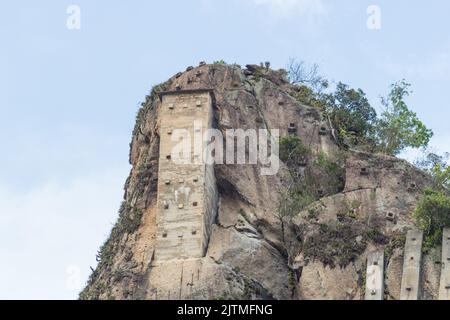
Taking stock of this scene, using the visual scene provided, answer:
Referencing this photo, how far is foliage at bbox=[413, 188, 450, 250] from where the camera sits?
210 ft

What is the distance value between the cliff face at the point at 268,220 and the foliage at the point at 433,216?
2.77 feet

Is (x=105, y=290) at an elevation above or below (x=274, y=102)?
below

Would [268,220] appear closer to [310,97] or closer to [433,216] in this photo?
[433,216]

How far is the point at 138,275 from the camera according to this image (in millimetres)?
63938

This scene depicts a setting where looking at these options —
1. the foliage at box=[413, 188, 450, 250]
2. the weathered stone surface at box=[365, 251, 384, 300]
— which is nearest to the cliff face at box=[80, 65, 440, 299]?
the weathered stone surface at box=[365, 251, 384, 300]

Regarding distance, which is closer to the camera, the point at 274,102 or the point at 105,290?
the point at 105,290

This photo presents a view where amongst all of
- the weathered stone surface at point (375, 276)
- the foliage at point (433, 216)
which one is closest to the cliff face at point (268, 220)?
the weathered stone surface at point (375, 276)

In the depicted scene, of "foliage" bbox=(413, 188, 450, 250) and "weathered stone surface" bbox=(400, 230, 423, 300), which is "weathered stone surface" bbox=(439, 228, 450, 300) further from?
"weathered stone surface" bbox=(400, 230, 423, 300)

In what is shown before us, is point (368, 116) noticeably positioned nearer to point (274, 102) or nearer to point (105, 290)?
point (274, 102)

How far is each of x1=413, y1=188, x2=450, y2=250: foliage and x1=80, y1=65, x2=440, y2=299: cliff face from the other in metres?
0.84

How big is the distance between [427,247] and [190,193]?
382 inches

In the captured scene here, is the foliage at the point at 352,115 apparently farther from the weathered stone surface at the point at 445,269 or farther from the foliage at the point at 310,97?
the weathered stone surface at the point at 445,269

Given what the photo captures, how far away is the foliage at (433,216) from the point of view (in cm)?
6400
